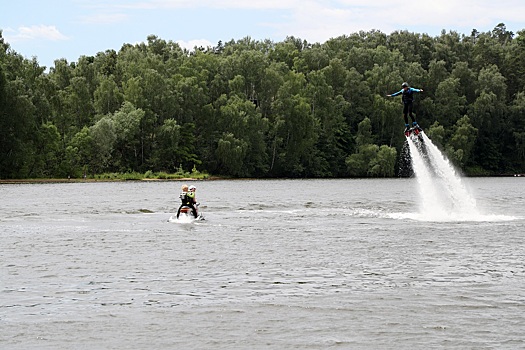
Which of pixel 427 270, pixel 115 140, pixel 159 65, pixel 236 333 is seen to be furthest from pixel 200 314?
pixel 159 65

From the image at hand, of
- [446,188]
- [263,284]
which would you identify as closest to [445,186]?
[446,188]

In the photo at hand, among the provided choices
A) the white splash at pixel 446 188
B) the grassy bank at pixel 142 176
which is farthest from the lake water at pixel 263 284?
the grassy bank at pixel 142 176

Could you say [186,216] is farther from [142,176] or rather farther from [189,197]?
[142,176]

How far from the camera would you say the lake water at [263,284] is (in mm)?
16984

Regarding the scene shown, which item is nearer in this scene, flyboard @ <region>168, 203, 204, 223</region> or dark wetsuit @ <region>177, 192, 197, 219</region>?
dark wetsuit @ <region>177, 192, 197, 219</region>

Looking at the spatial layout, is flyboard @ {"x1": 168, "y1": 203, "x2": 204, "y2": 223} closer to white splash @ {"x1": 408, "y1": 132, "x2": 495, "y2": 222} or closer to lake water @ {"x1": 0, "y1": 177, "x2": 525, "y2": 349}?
lake water @ {"x1": 0, "y1": 177, "x2": 525, "y2": 349}

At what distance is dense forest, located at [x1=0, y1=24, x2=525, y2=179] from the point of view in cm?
11206

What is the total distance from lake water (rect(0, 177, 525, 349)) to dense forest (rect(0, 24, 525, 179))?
70402mm

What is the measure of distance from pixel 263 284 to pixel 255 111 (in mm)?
102554

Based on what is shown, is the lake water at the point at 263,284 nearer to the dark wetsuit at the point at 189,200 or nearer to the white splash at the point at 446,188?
the dark wetsuit at the point at 189,200

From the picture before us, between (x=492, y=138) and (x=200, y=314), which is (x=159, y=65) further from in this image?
(x=200, y=314)

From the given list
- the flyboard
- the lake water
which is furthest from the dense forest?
the lake water

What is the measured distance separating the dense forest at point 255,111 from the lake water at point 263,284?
70.4 meters

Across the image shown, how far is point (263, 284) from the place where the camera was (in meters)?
22.8
